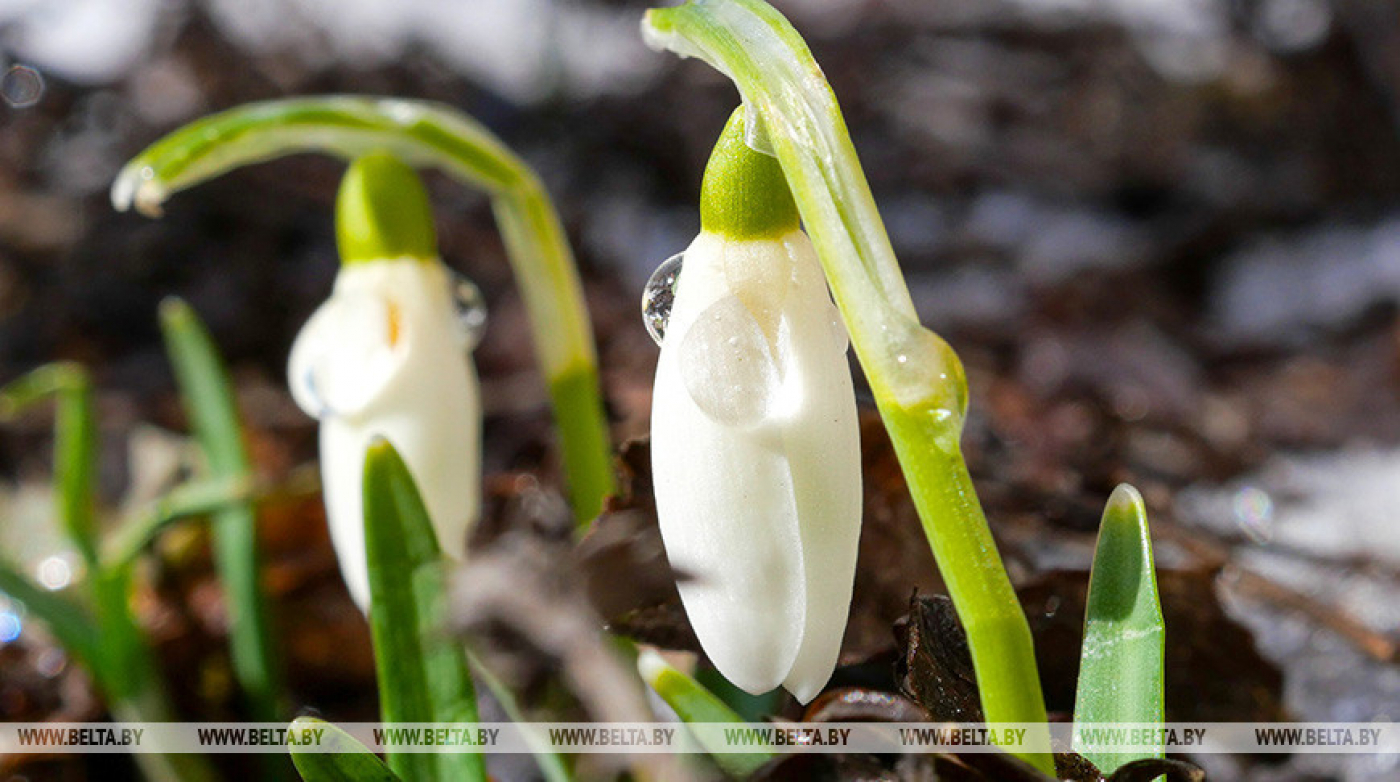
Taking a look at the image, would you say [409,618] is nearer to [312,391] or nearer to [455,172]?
[312,391]

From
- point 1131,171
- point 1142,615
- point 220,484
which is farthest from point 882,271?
point 1131,171

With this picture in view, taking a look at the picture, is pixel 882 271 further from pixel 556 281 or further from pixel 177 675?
pixel 177 675

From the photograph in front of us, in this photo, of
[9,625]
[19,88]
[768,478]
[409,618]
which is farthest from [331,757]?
[19,88]

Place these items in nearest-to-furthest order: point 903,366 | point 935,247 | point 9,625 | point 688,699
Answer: point 903,366
point 688,699
point 9,625
point 935,247

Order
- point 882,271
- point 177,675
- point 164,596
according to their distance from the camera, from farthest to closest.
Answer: point 164,596 → point 177,675 → point 882,271

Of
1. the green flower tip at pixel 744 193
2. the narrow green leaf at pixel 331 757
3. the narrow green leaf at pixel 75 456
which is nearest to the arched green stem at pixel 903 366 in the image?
the green flower tip at pixel 744 193

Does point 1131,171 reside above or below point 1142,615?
above
